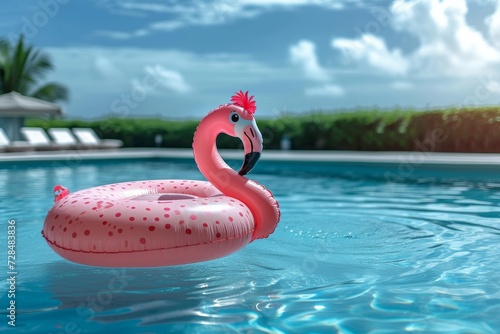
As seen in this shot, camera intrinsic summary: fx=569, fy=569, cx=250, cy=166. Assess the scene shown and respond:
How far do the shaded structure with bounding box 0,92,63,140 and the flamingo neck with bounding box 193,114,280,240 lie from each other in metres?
13.9

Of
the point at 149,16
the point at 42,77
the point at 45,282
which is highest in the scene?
the point at 149,16

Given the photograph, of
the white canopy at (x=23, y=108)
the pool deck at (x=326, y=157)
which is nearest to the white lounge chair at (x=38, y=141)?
the pool deck at (x=326, y=157)

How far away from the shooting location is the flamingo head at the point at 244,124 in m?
4.39

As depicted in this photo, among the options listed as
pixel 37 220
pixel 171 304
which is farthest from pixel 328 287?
pixel 37 220

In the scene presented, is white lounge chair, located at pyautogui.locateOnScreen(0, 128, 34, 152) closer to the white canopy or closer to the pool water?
the white canopy

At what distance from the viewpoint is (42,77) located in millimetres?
27500

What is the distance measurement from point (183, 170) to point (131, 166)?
186cm

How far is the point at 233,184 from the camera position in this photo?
14.8 feet

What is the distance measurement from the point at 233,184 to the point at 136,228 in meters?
1.01

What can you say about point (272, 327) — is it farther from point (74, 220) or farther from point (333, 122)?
point (333, 122)

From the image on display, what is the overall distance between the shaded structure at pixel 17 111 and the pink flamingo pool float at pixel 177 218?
44.2 feet

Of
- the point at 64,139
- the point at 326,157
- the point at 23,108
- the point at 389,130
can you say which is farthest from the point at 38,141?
the point at 389,130

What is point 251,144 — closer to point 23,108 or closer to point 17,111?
point 23,108

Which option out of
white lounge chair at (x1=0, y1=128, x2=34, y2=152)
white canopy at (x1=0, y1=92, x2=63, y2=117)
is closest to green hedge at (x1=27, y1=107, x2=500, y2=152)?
white canopy at (x1=0, y1=92, x2=63, y2=117)
